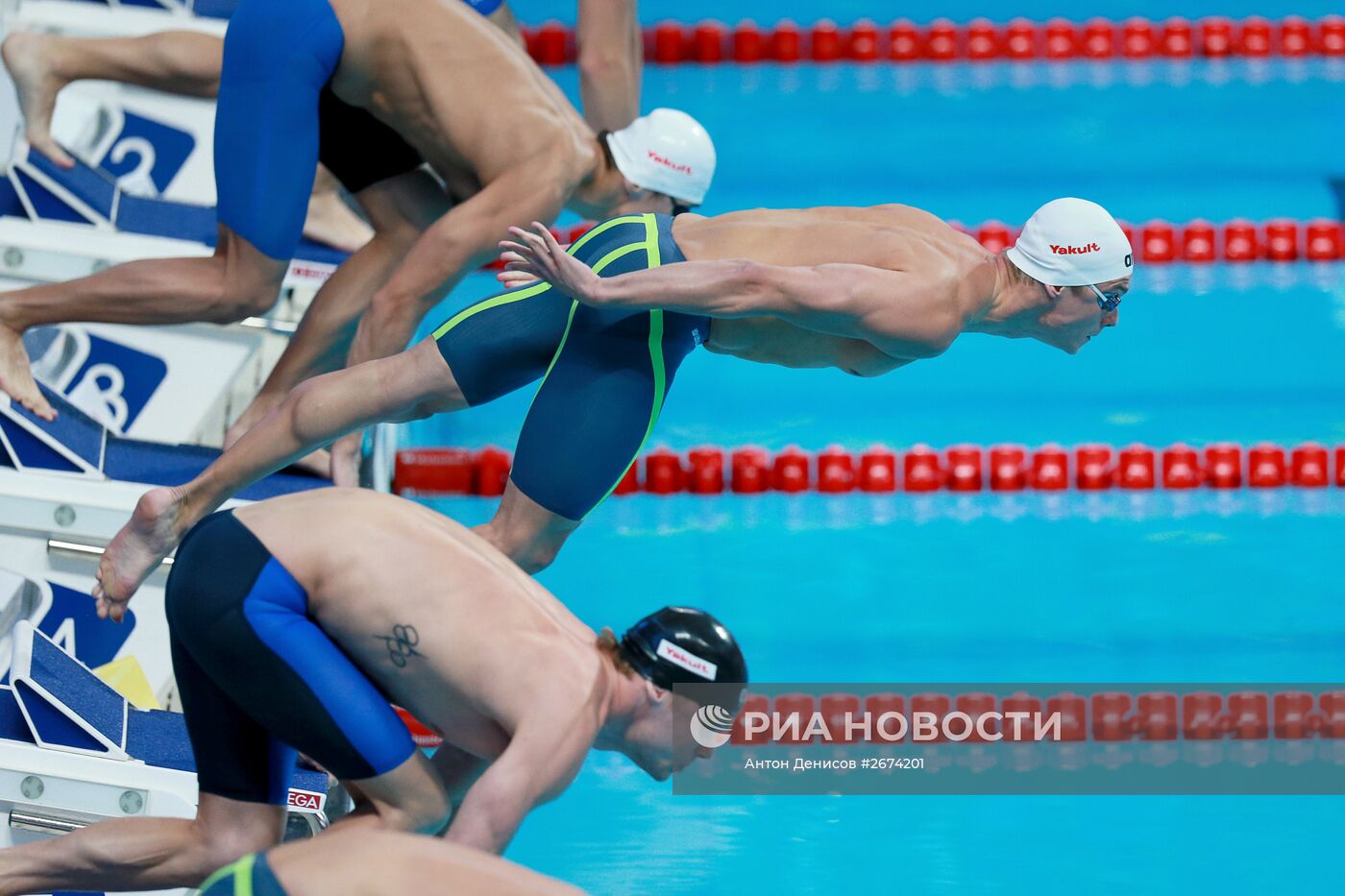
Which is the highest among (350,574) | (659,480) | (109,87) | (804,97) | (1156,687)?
(804,97)

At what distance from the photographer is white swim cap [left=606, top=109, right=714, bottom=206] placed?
169 inches

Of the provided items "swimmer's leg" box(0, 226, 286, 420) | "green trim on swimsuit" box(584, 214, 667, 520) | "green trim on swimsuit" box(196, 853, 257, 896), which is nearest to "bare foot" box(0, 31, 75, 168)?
"swimmer's leg" box(0, 226, 286, 420)

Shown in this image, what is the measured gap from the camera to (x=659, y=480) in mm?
5949

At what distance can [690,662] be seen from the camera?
289 cm

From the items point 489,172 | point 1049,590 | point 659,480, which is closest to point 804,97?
point 659,480

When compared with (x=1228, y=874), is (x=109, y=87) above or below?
above

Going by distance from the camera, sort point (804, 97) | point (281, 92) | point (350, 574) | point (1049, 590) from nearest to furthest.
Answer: point (350, 574) < point (281, 92) < point (1049, 590) < point (804, 97)

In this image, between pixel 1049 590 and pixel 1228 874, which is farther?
pixel 1049 590

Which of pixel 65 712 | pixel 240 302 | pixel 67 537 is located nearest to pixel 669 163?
pixel 240 302

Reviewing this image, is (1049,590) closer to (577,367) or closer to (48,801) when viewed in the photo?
(577,367)

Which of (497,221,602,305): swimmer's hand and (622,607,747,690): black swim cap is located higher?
(497,221,602,305): swimmer's hand

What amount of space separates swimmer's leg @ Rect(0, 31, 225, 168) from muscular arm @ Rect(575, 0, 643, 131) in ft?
4.25

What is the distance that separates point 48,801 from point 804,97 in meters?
5.46

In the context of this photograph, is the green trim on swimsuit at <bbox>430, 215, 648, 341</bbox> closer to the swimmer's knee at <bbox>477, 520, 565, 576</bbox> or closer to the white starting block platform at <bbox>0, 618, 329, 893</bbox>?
the swimmer's knee at <bbox>477, 520, 565, 576</bbox>
